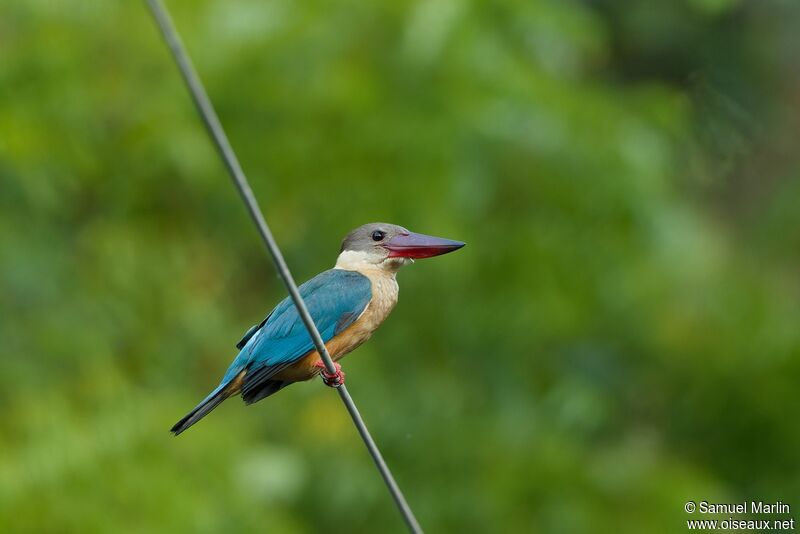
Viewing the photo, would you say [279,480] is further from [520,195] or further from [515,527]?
[520,195]

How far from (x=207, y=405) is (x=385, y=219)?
4.46 meters

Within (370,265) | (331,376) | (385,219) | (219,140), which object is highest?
(385,219)

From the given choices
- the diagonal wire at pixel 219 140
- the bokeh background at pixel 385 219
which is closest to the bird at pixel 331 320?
the diagonal wire at pixel 219 140

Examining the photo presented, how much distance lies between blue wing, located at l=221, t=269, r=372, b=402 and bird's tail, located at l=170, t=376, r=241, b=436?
0.06ft

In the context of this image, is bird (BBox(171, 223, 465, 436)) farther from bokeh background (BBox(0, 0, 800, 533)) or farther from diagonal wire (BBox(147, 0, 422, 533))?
bokeh background (BBox(0, 0, 800, 533))

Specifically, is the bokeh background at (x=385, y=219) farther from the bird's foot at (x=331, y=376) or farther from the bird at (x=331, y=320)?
the bird's foot at (x=331, y=376)

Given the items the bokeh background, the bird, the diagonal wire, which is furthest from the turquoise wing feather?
the bokeh background

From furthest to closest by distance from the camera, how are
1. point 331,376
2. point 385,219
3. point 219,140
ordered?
point 385,219, point 331,376, point 219,140

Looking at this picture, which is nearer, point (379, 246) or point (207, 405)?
point (207, 405)

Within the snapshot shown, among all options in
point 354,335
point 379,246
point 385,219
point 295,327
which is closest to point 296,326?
point 295,327

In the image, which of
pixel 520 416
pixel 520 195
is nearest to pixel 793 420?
pixel 520 416

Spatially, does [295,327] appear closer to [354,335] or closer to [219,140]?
[354,335]

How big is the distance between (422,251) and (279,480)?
4.14 meters

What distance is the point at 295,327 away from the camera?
9.42 feet
